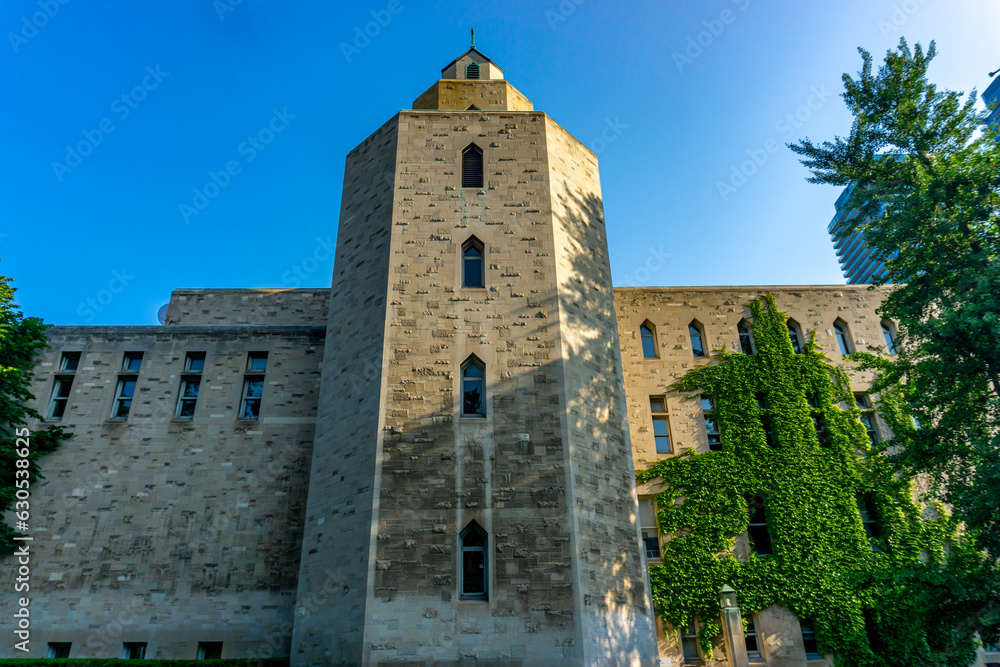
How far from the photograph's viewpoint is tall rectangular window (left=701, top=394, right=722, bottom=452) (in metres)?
18.7

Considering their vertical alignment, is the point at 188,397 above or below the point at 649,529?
above

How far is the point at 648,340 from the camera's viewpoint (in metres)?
20.3

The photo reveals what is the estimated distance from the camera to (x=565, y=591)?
1158cm

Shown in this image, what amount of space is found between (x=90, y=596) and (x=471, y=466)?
426 inches

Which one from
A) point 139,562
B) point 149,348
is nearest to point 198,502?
point 139,562

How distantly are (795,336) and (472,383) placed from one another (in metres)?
12.8

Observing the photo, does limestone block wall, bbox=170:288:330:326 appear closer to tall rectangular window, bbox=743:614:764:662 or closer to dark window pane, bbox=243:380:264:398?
dark window pane, bbox=243:380:264:398

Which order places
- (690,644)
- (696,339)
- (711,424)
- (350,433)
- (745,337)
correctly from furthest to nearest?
(745,337), (696,339), (711,424), (690,644), (350,433)

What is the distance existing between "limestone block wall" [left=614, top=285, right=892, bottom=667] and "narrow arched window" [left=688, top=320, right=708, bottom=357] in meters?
0.14

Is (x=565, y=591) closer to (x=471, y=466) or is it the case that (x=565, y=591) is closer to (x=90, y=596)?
(x=471, y=466)

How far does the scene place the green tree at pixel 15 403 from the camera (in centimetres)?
1634

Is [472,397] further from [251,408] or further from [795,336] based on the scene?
[795,336]

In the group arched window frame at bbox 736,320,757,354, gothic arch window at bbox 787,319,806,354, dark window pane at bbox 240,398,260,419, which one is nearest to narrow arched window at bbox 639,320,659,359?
arched window frame at bbox 736,320,757,354

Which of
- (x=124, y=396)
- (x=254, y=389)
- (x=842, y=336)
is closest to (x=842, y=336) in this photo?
(x=842, y=336)
